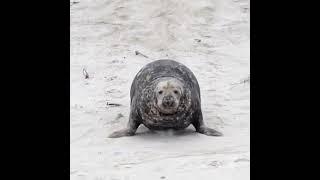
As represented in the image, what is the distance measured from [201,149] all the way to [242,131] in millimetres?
895

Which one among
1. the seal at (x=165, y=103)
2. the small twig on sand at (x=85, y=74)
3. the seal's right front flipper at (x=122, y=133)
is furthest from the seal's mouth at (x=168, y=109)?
the small twig on sand at (x=85, y=74)

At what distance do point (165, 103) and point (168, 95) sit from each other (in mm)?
90

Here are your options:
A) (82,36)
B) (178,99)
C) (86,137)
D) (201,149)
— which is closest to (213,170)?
(201,149)

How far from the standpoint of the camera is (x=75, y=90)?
8078mm

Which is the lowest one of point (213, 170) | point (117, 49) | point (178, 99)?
point (213, 170)

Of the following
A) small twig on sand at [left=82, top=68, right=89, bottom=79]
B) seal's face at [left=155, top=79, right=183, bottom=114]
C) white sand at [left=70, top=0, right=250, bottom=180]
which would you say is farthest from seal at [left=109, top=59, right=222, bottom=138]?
small twig on sand at [left=82, top=68, right=89, bottom=79]

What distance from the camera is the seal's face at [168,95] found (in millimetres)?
5875

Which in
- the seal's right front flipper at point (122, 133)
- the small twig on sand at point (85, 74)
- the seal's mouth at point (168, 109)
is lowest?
the seal's right front flipper at point (122, 133)

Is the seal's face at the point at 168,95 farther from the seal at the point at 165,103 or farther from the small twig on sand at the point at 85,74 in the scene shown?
the small twig on sand at the point at 85,74

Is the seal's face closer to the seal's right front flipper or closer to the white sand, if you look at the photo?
the white sand

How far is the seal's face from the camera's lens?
19.3 feet

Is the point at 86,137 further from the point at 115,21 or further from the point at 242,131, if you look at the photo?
the point at 115,21
